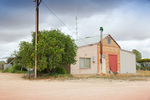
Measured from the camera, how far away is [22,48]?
16.1 meters

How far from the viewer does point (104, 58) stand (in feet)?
76.5

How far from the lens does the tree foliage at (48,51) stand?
15062 mm

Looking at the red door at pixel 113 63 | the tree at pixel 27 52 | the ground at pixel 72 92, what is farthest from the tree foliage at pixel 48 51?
the red door at pixel 113 63

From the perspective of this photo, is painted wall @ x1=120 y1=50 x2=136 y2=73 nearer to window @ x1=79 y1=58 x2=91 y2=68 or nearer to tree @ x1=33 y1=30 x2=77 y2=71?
window @ x1=79 y1=58 x2=91 y2=68

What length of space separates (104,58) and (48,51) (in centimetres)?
1032

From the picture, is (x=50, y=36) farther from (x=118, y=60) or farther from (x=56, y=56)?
(x=118, y=60)

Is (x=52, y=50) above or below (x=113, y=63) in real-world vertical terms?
above

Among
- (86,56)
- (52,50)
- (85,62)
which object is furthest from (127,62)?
(52,50)

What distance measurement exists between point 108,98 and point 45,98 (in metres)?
2.37

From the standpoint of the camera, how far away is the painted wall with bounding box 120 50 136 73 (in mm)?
25688

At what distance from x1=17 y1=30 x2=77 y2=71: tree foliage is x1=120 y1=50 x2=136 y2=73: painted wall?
37.5ft

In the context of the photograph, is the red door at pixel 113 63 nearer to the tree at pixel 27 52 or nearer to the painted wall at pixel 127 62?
the painted wall at pixel 127 62

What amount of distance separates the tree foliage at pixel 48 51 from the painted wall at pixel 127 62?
Result: 11.4 metres

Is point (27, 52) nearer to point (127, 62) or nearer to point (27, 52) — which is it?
point (27, 52)
